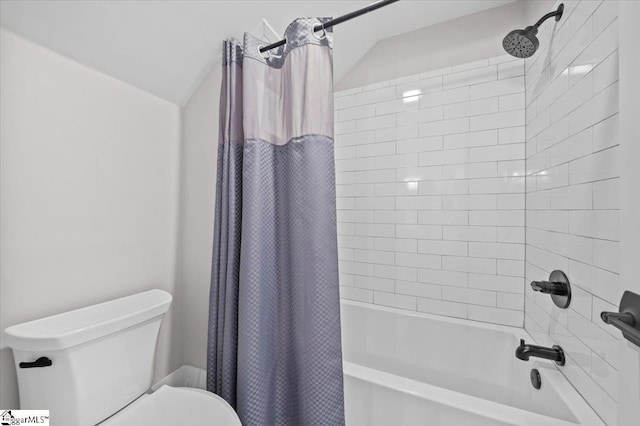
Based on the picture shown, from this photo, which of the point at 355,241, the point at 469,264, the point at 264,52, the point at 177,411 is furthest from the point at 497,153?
the point at 177,411

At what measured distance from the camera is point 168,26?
1323 millimetres

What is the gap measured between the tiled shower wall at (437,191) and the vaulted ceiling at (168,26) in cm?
34

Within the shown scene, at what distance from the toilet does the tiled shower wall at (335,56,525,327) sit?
1157mm

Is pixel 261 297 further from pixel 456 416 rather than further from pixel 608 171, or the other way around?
pixel 608 171

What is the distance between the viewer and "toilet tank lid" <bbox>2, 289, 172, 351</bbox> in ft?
3.06

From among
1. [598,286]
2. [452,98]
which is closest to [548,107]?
[452,98]

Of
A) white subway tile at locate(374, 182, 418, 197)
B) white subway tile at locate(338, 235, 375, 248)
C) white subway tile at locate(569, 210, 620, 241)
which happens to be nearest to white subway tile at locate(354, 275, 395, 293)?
white subway tile at locate(338, 235, 375, 248)

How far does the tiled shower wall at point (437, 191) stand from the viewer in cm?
159

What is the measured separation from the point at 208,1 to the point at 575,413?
2.11 m

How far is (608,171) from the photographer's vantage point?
86cm

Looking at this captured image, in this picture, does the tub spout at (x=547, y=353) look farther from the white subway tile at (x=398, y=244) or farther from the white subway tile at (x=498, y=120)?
the white subway tile at (x=498, y=120)

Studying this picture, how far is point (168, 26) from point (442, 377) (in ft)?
7.57

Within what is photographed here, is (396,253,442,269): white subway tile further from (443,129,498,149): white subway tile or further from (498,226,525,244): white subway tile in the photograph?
(443,129,498,149): white subway tile

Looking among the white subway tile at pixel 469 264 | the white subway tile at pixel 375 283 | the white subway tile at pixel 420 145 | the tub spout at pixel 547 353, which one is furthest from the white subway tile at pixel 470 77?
the tub spout at pixel 547 353
